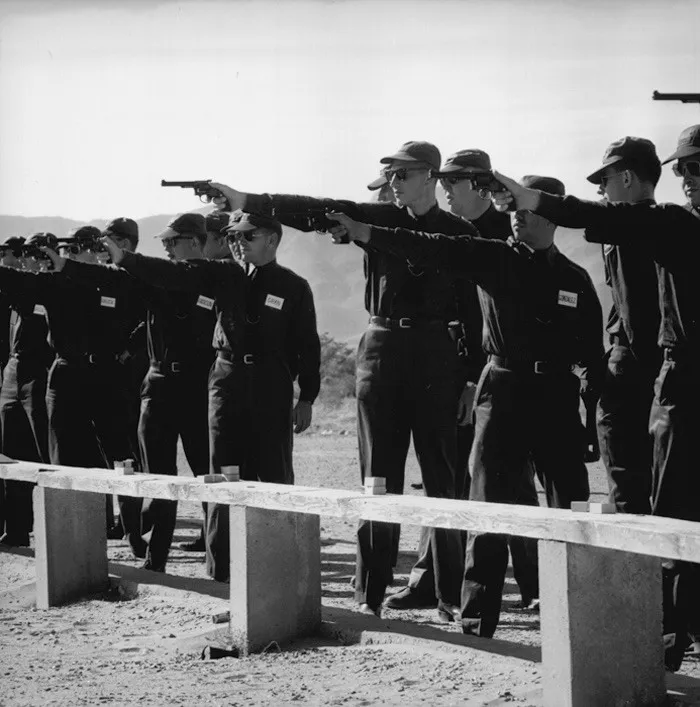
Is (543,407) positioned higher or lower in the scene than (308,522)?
higher

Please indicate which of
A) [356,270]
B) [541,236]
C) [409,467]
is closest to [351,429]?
[409,467]

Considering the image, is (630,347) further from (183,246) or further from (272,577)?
(183,246)

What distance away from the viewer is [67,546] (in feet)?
27.5

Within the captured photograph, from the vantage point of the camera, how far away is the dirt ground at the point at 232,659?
5664mm

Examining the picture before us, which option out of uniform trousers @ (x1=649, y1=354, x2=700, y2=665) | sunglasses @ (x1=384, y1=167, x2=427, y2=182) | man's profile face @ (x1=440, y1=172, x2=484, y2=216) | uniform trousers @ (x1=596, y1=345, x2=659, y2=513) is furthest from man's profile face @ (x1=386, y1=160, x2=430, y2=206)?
uniform trousers @ (x1=649, y1=354, x2=700, y2=665)

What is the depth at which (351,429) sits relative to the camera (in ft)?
80.9

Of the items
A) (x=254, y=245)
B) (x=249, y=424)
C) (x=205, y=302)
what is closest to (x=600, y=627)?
(x=249, y=424)

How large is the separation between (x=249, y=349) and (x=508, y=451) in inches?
94.6

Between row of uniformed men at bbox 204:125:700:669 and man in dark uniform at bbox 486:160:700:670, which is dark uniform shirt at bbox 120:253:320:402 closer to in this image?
row of uniformed men at bbox 204:125:700:669

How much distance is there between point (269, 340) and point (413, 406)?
143 cm

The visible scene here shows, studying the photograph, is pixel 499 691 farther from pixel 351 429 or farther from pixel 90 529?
pixel 351 429

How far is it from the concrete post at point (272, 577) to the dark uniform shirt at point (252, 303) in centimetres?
179

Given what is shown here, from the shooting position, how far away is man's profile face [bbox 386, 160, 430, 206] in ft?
24.3

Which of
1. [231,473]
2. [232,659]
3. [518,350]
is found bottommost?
[232,659]
